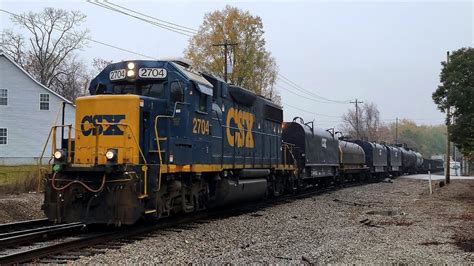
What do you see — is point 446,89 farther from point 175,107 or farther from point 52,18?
point 52,18

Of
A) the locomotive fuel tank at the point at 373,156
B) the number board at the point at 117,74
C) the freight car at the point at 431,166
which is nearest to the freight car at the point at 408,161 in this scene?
the freight car at the point at 431,166

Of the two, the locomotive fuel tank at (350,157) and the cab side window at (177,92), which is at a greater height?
the cab side window at (177,92)

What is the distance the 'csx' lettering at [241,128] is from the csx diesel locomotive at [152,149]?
0.11 feet

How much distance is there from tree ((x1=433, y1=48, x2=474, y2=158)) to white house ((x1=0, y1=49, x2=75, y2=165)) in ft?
98.5

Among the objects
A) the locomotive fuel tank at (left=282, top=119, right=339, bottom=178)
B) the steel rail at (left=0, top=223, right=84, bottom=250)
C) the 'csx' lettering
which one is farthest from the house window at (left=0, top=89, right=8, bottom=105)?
the steel rail at (left=0, top=223, right=84, bottom=250)

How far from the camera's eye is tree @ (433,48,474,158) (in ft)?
74.0

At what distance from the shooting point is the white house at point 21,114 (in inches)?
Result: 1612

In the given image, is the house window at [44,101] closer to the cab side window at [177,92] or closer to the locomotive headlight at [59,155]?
the cab side window at [177,92]

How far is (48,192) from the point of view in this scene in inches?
410

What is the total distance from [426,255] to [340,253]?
140 cm

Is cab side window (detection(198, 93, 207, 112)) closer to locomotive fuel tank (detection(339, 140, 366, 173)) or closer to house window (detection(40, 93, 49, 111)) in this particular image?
locomotive fuel tank (detection(339, 140, 366, 173))

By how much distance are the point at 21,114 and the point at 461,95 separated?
114ft

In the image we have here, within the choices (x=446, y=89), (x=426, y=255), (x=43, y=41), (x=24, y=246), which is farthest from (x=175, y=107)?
(x=43, y=41)

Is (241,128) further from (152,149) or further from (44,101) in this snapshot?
(44,101)
